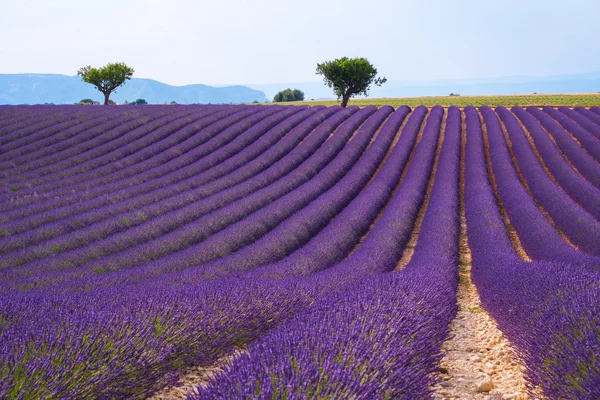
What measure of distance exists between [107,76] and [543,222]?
3549 cm

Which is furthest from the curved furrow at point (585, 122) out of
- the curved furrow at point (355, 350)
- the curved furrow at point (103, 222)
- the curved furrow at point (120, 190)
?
the curved furrow at point (355, 350)

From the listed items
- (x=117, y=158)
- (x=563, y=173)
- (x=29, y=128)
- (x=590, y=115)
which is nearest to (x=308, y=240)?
(x=117, y=158)

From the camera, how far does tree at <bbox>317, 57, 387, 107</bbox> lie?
117 feet

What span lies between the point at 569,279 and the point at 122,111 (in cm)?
2197

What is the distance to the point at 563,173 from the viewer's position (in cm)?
1498

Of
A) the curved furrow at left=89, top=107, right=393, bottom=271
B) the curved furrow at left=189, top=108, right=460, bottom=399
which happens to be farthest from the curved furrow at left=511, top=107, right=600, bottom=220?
the curved furrow at left=189, top=108, right=460, bottom=399

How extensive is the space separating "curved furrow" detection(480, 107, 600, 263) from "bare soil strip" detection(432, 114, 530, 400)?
7.94ft

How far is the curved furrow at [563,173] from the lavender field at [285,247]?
9 cm

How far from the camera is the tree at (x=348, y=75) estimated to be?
3569cm

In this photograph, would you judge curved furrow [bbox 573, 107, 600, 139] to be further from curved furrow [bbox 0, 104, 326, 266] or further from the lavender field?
curved furrow [bbox 0, 104, 326, 266]

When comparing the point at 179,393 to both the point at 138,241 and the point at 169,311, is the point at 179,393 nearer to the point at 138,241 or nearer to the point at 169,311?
the point at 169,311

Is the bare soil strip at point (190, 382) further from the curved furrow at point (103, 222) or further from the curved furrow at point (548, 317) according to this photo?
the curved furrow at point (103, 222)

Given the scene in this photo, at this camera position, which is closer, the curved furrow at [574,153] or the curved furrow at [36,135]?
the curved furrow at [574,153]

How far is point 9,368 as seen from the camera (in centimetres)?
227
